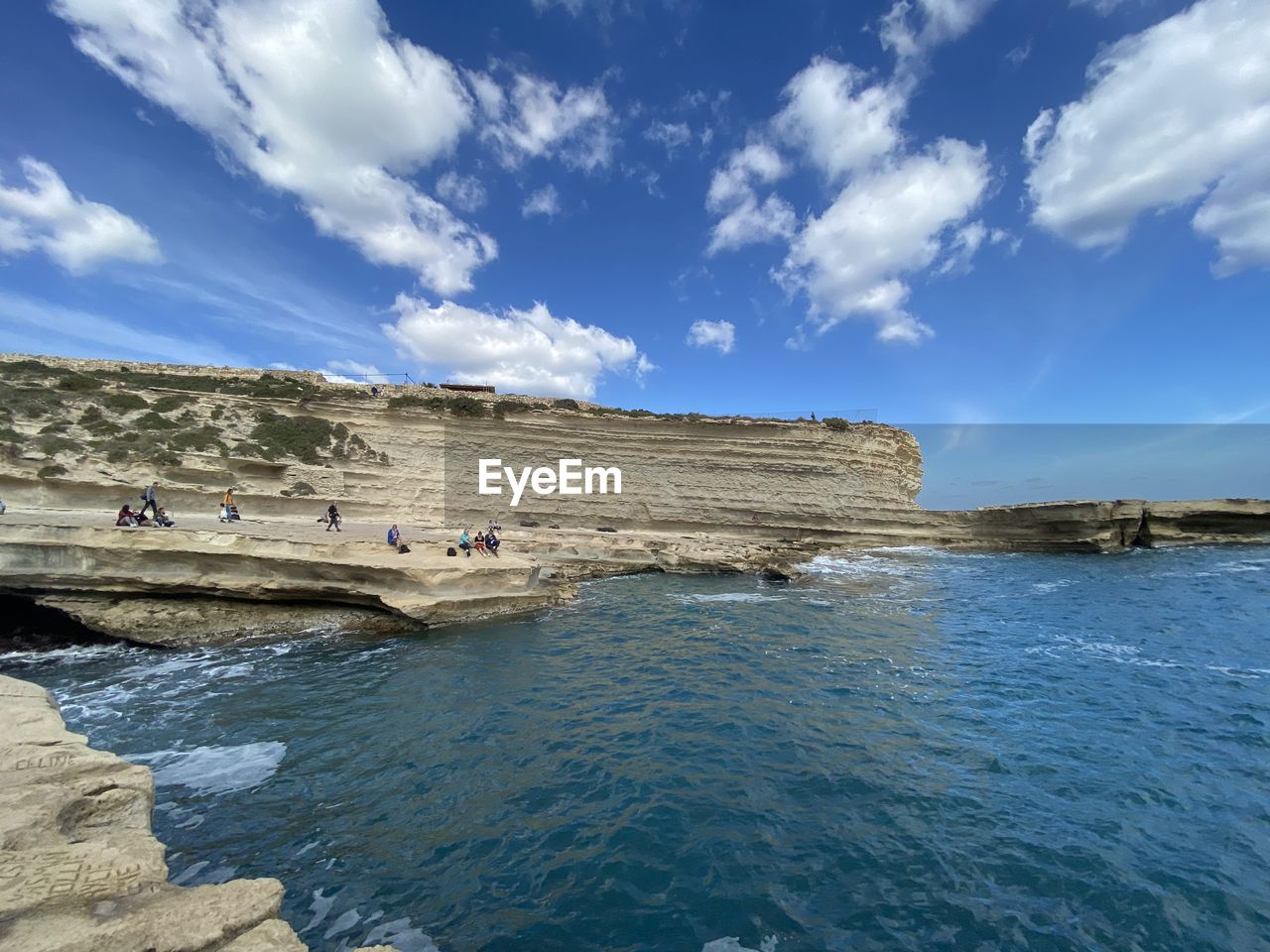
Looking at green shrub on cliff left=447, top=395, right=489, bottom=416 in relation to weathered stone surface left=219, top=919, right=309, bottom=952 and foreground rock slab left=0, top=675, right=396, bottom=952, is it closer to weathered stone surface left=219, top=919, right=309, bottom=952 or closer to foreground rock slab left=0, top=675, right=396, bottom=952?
foreground rock slab left=0, top=675, right=396, bottom=952

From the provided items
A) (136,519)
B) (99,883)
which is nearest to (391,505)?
(136,519)

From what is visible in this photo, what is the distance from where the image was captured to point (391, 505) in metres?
27.3

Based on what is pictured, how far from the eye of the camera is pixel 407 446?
29.2 meters

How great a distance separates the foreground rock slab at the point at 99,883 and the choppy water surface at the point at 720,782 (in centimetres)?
157

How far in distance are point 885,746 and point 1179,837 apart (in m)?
2.97

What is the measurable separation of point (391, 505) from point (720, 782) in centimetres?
2474

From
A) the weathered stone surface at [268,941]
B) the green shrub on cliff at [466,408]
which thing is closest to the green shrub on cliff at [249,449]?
the green shrub on cliff at [466,408]

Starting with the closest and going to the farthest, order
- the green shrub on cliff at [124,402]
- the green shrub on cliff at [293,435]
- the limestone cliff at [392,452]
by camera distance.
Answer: the limestone cliff at [392,452], the green shrub on cliff at [124,402], the green shrub on cliff at [293,435]

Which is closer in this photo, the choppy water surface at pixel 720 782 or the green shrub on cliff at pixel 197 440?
the choppy water surface at pixel 720 782

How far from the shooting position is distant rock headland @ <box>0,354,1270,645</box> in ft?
44.7

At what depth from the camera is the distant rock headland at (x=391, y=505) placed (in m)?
13.6

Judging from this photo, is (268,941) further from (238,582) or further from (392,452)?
(392,452)

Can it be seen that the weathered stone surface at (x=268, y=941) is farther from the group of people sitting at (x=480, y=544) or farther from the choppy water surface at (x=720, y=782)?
the group of people sitting at (x=480, y=544)

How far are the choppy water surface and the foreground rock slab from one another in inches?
61.7
